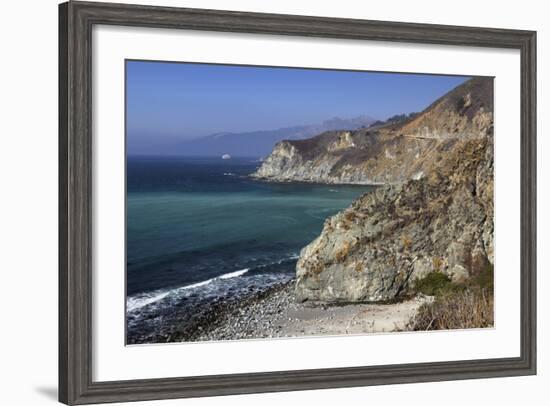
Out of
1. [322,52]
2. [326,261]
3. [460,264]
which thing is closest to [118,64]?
[322,52]

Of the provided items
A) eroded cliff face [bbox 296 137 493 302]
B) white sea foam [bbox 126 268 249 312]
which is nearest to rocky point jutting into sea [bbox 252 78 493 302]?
eroded cliff face [bbox 296 137 493 302]

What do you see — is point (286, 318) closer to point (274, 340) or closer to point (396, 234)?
point (274, 340)

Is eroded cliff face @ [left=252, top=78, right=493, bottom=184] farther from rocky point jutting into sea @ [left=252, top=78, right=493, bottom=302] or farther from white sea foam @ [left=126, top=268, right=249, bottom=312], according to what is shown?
white sea foam @ [left=126, top=268, right=249, bottom=312]

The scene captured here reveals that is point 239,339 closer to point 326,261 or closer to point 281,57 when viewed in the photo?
point 326,261

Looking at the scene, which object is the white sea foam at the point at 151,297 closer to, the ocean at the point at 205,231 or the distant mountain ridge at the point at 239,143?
the ocean at the point at 205,231

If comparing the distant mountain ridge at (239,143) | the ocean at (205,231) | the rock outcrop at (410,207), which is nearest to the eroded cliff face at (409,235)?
the rock outcrop at (410,207)

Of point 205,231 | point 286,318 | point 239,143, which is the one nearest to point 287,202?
point 239,143
